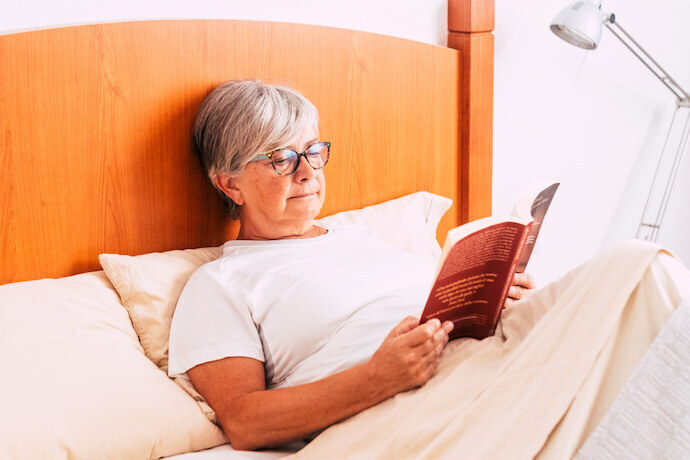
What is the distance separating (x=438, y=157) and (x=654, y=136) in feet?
3.38

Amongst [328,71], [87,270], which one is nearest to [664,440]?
[87,270]

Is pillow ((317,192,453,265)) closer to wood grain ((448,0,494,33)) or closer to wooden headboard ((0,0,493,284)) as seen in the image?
wooden headboard ((0,0,493,284))

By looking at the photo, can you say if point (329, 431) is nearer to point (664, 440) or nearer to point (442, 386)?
point (442, 386)

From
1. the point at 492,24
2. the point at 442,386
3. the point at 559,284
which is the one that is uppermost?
the point at 492,24

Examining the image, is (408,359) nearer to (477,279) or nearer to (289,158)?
(477,279)

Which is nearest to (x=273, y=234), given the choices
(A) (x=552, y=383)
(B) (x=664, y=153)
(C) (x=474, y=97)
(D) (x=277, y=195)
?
(D) (x=277, y=195)

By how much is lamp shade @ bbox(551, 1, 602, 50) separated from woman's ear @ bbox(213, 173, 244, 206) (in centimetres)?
97

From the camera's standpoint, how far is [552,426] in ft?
2.90

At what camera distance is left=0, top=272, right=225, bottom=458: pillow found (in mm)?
1022

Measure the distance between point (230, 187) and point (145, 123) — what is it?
0.20 meters

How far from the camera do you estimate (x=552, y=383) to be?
36.2 inches

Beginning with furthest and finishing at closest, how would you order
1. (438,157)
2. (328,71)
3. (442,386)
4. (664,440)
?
(438,157) < (328,71) < (442,386) < (664,440)

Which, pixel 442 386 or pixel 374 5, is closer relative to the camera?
pixel 442 386

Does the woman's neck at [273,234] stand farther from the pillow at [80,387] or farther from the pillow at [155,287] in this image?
the pillow at [80,387]
